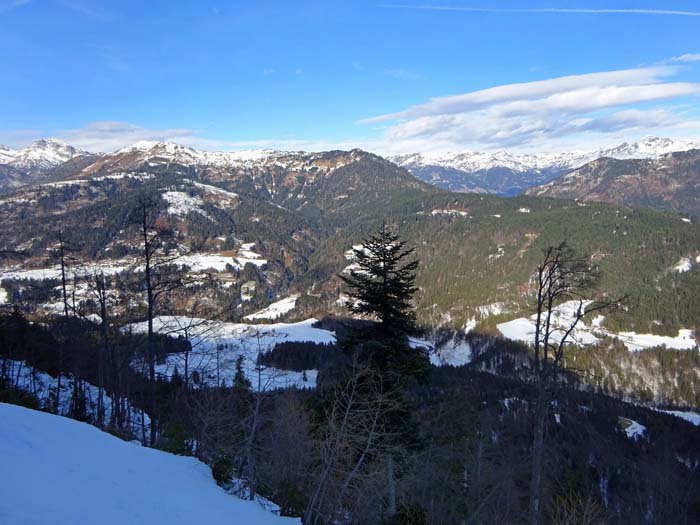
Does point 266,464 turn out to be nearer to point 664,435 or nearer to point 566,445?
point 566,445

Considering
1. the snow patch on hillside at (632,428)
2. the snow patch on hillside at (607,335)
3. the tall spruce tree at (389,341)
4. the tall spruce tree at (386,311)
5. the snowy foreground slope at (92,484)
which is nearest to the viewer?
the snowy foreground slope at (92,484)

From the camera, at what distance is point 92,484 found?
770 cm

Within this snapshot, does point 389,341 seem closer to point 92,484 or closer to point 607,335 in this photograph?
point 92,484

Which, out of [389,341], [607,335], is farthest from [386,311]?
[607,335]

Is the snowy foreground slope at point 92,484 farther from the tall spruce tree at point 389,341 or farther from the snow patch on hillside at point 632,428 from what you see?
the snow patch on hillside at point 632,428

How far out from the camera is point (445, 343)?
6388 inches

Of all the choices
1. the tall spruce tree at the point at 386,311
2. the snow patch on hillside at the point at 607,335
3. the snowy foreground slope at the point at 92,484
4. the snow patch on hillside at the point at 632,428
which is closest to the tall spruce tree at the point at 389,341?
the tall spruce tree at the point at 386,311

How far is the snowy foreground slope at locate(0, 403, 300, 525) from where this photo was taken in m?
6.59

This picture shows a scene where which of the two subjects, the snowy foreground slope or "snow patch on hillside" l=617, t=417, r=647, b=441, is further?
"snow patch on hillside" l=617, t=417, r=647, b=441

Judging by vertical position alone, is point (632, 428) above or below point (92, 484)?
below

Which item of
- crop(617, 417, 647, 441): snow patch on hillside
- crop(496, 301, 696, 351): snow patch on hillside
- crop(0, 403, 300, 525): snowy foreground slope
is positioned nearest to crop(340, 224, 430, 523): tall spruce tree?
crop(0, 403, 300, 525): snowy foreground slope

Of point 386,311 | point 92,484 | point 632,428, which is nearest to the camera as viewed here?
point 92,484

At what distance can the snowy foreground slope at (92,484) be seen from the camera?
6586 mm

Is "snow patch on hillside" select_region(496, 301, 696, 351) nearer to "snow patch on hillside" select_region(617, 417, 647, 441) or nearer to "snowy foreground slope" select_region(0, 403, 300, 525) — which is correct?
"snow patch on hillside" select_region(617, 417, 647, 441)
